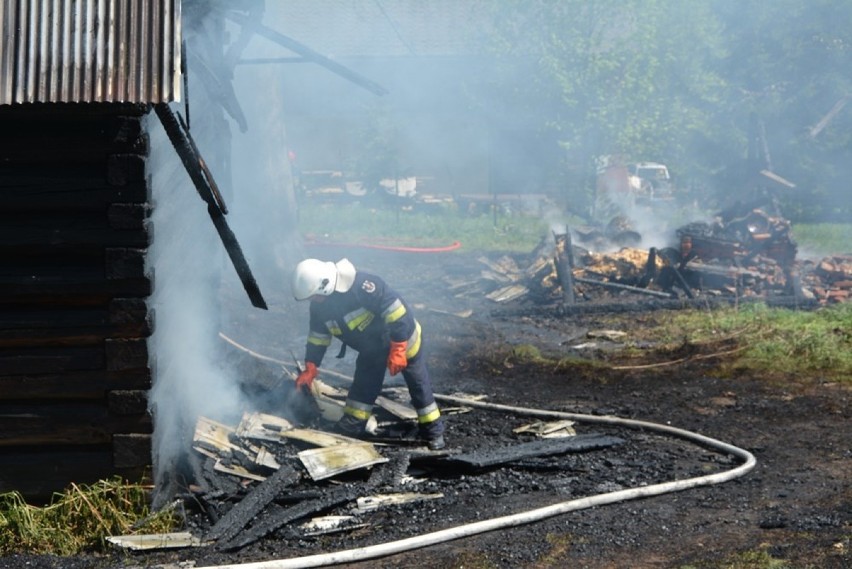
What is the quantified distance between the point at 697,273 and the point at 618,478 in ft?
28.2

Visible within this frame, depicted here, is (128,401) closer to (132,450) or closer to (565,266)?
(132,450)

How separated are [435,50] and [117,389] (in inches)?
1188

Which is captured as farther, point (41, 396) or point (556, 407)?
point (556, 407)

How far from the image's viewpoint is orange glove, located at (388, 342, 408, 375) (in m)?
8.05

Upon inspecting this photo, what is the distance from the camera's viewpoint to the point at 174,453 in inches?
286

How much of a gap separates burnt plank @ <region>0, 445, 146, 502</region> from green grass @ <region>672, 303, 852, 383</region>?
7.08 m

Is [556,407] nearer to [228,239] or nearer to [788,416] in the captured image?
[788,416]

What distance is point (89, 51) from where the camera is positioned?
20.3 feet

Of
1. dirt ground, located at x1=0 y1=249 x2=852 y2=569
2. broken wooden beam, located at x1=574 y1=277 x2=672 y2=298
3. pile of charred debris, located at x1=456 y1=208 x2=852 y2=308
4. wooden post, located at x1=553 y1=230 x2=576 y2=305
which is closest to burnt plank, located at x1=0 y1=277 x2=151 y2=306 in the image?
dirt ground, located at x1=0 y1=249 x2=852 y2=569

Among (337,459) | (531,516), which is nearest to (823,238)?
(337,459)

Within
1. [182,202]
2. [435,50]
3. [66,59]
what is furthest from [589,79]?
[66,59]

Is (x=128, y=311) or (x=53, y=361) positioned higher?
(x=128, y=311)

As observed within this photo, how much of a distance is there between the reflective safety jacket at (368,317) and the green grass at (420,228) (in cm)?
1346

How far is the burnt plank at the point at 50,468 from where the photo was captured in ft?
21.6
